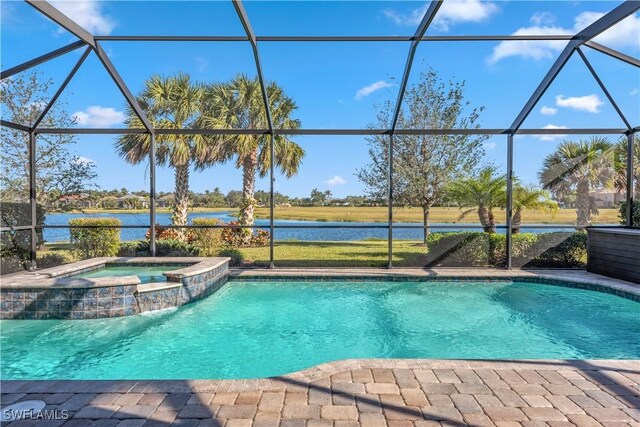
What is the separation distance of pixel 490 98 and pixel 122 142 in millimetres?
Result: 10883

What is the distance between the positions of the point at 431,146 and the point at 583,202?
4.44m

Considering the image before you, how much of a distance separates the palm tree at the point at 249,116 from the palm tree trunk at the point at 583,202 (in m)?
7.94

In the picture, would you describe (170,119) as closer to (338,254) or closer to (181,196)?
(181,196)

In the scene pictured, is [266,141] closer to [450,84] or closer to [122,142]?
[122,142]

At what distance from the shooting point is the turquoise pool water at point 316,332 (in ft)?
12.2

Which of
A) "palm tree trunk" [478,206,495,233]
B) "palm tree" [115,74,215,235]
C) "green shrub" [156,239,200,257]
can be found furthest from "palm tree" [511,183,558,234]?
"palm tree" [115,74,215,235]

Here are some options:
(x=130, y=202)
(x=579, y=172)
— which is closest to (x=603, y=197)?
(x=579, y=172)

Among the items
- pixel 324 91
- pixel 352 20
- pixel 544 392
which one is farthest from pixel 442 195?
pixel 544 392

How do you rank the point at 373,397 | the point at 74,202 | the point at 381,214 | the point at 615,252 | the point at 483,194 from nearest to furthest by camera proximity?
1. the point at 373,397
2. the point at 615,252
3. the point at 483,194
4. the point at 74,202
5. the point at 381,214

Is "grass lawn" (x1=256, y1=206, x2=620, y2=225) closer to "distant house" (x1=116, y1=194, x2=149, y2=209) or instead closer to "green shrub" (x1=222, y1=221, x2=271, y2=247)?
"green shrub" (x1=222, y1=221, x2=271, y2=247)

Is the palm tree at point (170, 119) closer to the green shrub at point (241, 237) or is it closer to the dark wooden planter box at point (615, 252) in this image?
the green shrub at point (241, 237)

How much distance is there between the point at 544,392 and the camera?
2.53m

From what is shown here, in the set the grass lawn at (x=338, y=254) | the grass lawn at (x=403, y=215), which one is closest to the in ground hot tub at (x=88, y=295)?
the grass lawn at (x=338, y=254)

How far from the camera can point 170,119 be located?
10.3m
